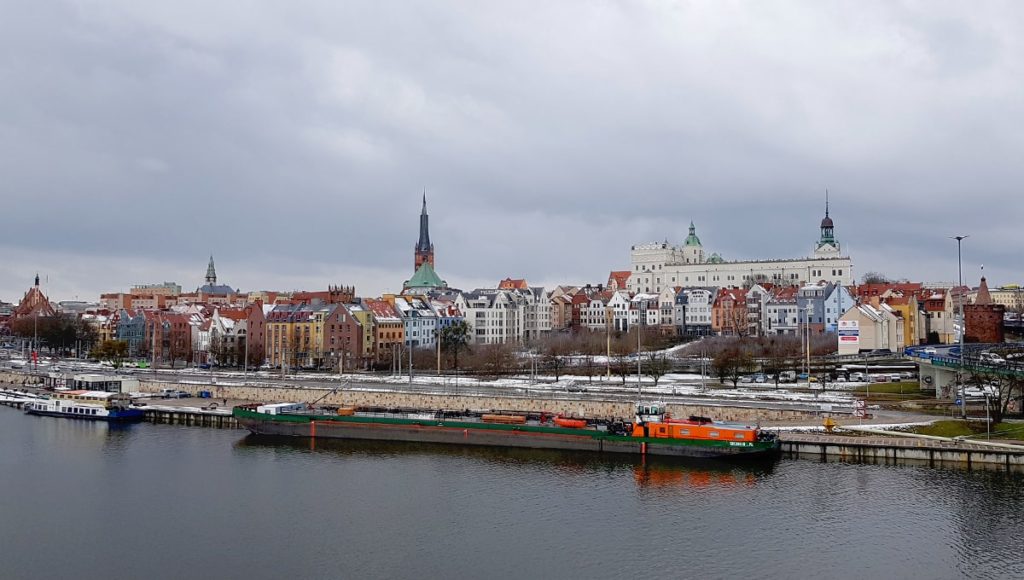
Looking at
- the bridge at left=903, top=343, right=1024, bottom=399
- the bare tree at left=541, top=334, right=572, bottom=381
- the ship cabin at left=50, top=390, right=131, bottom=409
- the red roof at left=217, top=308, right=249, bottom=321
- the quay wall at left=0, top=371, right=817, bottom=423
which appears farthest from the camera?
the red roof at left=217, top=308, right=249, bottom=321

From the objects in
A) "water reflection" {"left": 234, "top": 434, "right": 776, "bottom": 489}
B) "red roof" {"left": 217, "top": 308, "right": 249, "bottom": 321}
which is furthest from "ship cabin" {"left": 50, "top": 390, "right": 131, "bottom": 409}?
"red roof" {"left": 217, "top": 308, "right": 249, "bottom": 321}

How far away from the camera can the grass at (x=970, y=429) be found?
4775 centimetres

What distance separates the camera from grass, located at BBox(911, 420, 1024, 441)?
47750 mm

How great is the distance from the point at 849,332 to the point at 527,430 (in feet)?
173

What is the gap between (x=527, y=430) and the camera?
2103 inches

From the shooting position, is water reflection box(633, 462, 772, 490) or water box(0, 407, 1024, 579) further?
water reflection box(633, 462, 772, 490)

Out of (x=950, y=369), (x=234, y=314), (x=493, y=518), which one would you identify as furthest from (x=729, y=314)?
(x=493, y=518)

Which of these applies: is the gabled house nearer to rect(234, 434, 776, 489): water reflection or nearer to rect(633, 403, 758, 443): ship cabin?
rect(633, 403, 758, 443): ship cabin

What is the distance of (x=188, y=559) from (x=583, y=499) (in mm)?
16481

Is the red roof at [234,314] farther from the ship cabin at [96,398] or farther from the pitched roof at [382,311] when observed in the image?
the ship cabin at [96,398]

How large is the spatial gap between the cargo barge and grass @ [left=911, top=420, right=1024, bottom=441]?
825 cm

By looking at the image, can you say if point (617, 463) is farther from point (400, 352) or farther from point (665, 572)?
point (400, 352)

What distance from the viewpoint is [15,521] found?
118ft

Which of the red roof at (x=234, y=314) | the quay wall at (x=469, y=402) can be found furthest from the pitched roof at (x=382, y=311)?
the quay wall at (x=469, y=402)
